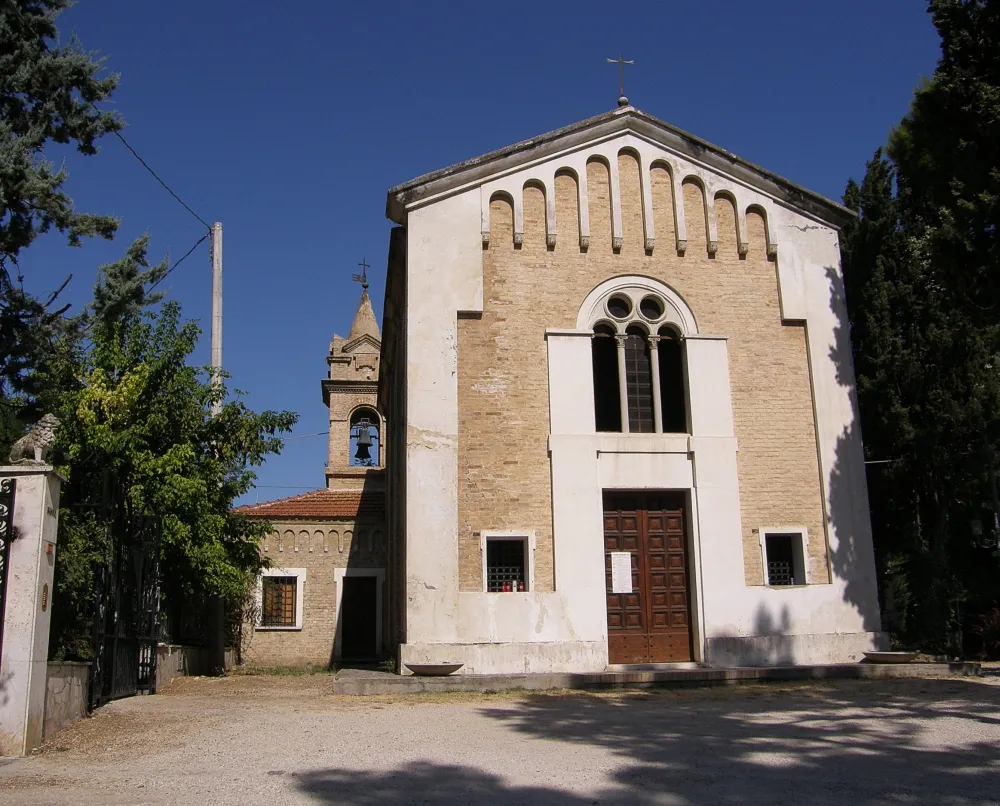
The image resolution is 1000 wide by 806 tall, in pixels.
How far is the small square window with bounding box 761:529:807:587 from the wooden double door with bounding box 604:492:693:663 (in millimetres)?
1559

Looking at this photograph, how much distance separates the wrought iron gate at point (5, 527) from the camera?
8.44m

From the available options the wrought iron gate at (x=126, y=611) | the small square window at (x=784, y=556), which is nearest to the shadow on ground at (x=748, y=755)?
the small square window at (x=784, y=556)

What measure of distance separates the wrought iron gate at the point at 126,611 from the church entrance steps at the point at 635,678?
116 inches

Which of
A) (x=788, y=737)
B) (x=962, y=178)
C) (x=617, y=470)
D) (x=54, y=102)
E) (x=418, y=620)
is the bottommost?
(x=788, y=737)

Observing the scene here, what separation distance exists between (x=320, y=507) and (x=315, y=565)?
1.73m

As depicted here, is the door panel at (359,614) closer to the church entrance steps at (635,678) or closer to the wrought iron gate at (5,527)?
the church entrance steps at (635,678)

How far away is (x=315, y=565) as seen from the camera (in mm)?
25266

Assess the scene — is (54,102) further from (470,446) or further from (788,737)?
(788,737)

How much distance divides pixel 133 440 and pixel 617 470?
29.0 feet

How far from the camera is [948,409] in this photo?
18.4 metres

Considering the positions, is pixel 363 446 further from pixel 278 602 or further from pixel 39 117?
pixel 39 117

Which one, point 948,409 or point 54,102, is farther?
point 948,409

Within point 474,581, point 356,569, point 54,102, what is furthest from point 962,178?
point 356,569

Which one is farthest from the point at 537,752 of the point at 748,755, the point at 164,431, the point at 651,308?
the point at 164,431
